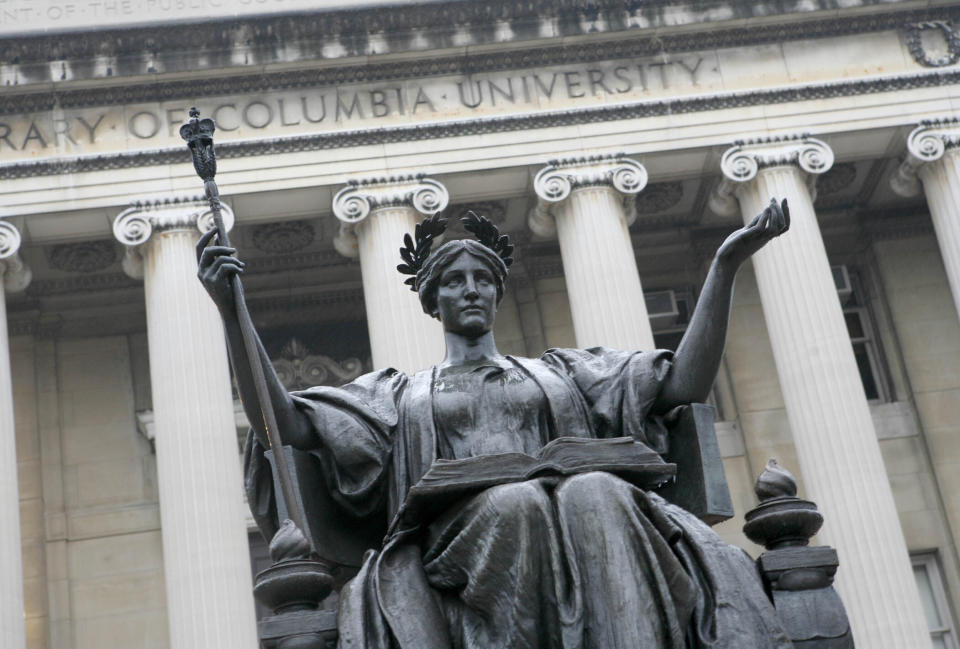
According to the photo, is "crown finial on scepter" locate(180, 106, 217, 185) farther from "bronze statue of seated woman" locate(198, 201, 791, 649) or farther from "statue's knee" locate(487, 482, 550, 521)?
"statue's knee" locate(487, 482, 550, 521)

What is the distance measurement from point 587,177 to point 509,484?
63.4 ft

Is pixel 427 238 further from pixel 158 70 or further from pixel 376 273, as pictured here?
pixel 158 70

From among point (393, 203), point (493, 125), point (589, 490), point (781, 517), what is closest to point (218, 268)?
point (589, 490)

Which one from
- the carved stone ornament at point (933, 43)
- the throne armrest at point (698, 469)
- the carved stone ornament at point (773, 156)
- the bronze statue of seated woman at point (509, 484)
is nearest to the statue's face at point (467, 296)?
the bronze statue of seated woman at point (509, 484)

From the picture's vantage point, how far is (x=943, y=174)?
24.7 meters

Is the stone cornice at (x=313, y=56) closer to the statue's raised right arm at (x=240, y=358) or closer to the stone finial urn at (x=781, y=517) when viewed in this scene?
the statue's raised right arm at (x=240, y=358)

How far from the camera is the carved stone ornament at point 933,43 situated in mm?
25219

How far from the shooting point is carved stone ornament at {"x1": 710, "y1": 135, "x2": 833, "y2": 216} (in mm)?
24531

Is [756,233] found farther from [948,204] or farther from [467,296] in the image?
[948,204]

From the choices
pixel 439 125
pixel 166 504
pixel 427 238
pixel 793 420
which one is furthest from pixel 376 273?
pixel 427 238

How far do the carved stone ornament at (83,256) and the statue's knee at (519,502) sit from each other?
21.9 metres

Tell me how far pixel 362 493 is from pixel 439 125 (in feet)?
62.5

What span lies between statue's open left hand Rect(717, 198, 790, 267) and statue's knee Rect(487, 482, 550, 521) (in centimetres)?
110

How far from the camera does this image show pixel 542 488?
17.1ft
